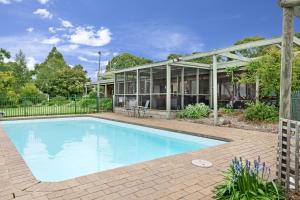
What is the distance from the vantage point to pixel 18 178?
4.06m

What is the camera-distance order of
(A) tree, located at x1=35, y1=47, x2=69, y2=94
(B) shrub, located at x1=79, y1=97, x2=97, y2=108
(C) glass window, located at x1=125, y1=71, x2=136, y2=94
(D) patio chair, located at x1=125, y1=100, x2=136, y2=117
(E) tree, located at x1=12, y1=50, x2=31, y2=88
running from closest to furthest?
1. (D) patio chair, located at x1=125, y1=100, x2=136, y2=117
2. (C) glass window, located at x1=125, y1=71, x2=136, y2=94
3. (B) shrub, located at x1=79, y1=97, x2=97, y2=108
4. (A) tree, located at x1=35, y1=47, x2=69, y2=94
5. (E) tree, located at x1=12, y1=50, x2=31, y2=88

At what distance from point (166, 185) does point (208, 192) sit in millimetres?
629

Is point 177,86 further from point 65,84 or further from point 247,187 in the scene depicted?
point 65,84

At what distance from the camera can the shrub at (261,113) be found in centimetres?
1089

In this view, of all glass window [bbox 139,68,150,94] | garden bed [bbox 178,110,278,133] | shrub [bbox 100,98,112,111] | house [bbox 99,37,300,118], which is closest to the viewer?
garden bed [bbox 178,110,278,133]

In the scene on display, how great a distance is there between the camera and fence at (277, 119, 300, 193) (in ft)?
10.4

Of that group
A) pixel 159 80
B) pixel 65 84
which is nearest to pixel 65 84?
pixel 65 84

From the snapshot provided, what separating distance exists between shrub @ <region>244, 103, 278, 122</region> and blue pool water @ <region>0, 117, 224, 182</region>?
4.07 metres

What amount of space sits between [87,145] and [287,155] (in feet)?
22.3

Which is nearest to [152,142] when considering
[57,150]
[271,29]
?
[57,150]

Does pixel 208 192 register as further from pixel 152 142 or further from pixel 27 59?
pixel 27 59

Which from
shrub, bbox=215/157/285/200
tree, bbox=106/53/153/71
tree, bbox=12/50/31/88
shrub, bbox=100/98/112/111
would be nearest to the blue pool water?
shrub, bbox=215/157/285/200

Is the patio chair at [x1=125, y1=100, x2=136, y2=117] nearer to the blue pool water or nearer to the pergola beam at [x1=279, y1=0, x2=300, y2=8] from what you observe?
the blue pool water

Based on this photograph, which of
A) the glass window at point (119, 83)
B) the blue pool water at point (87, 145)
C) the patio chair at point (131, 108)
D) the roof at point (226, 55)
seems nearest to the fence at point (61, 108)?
the glass window at point (119, 83)
